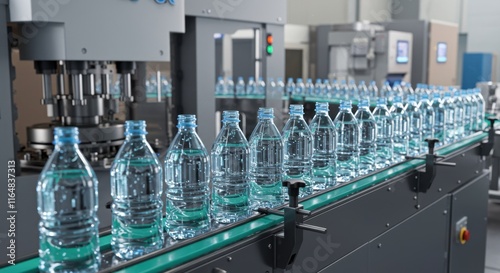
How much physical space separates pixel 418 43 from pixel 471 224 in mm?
4351

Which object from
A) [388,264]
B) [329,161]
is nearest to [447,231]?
[388,264]

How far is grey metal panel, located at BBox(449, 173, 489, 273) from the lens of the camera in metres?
2.53

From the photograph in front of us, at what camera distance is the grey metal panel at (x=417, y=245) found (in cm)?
189

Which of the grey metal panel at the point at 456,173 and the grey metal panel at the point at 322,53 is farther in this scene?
the grey metal panel at the point at 322,53

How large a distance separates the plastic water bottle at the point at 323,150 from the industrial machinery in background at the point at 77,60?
83 cm

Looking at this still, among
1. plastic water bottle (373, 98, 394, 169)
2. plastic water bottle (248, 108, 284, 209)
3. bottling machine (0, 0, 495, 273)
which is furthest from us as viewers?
plastic water bottle (373, 98, 394, 169)

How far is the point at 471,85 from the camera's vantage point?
28.9ft

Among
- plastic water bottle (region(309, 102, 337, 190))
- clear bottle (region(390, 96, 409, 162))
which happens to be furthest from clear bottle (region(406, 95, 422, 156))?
plastic water bottle (region(309, 102, 337, 190))

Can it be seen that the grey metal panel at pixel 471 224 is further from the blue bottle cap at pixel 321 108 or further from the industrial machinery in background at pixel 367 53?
the industrial machinery in background at pixel 367 53

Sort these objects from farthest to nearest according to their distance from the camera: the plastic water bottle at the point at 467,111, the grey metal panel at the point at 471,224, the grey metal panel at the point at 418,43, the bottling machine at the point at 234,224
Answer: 1. the grey metal panel at the point at 418,43
2. the plastic water bottle at the point at 467,111
3. the grey metal panel at the point at 471,224
4. the bottling machine at the point at 234,224

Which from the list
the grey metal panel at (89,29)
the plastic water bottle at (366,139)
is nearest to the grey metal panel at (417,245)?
the plastic water bottle at (366,139)

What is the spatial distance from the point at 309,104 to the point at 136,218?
3.77 metres

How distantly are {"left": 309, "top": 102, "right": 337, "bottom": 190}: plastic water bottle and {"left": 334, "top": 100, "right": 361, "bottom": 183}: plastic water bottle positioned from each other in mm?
52

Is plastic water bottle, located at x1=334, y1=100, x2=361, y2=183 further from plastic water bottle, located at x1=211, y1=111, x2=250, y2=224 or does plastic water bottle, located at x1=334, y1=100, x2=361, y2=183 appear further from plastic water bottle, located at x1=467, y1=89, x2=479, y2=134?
plastic water bottle, located at x1=467, y1=89, x2=479, y2=134
